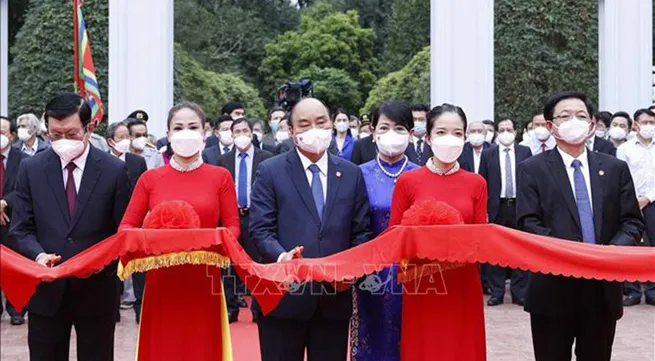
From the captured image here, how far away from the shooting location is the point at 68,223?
590 cm

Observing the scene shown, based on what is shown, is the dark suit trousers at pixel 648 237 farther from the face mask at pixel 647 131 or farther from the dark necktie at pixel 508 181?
the dark necktie at pixel 508 181

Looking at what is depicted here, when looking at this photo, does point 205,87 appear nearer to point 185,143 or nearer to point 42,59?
point 42,59

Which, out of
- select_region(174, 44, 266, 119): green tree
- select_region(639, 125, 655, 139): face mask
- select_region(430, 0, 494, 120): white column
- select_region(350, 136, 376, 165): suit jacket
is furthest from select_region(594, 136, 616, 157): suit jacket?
select_region(174, 44, 266, 119): green tree

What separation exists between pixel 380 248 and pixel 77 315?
1.82m

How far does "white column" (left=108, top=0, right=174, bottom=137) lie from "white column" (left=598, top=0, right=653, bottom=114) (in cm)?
706

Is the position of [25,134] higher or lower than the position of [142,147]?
higher

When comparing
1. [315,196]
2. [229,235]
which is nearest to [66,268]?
[229,235]

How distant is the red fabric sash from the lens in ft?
18.0

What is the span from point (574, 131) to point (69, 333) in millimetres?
3174

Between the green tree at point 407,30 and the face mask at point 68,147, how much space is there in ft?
102

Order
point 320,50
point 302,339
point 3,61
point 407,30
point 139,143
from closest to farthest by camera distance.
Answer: point 302,339 → point 139,143 → point 3,61 → point 407,30 → point 320,50

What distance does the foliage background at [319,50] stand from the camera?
70.6ft

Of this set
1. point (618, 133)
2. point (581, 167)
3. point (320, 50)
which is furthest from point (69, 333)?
point (320, 50)

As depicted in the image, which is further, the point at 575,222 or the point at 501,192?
the point at 501,192
